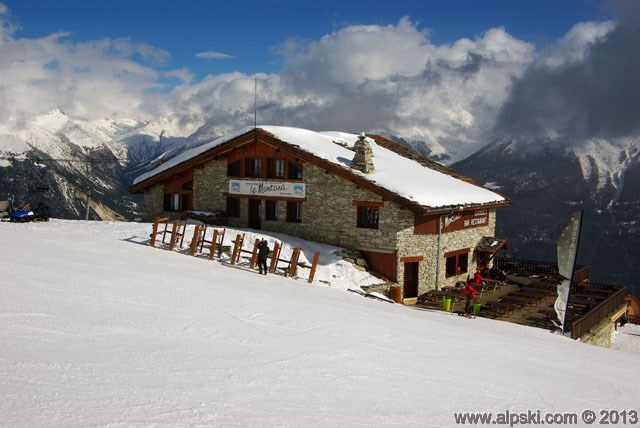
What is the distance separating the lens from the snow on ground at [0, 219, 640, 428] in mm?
6699

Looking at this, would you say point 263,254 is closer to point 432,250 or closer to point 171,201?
point 432,250

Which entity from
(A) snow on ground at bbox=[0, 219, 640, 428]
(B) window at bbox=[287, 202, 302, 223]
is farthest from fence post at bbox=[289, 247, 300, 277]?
(B) window at bbox=[287, 202, 302, 223]

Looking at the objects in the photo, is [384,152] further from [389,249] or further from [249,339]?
[249,339]

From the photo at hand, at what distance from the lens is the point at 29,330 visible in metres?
8.86

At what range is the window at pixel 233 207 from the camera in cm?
2793

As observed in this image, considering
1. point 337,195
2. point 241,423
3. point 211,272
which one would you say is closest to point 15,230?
point 211,272

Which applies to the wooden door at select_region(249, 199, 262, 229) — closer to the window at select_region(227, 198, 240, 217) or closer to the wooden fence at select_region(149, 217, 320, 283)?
the window at select_region(227, 198, 240, 217)

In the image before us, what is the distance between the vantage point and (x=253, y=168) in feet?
91.1

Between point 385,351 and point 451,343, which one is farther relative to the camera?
point 451,343

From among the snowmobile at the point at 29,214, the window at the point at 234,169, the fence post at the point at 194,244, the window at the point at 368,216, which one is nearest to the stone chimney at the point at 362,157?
the window at the point at 368,216

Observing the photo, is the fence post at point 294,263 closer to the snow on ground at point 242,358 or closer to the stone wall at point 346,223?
the snow on ground at point 242,358

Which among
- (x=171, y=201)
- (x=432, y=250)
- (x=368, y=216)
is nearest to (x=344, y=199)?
(x=368, y=216)

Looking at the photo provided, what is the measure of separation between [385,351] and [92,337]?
5.31 meters

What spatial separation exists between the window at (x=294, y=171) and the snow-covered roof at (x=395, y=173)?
103 cm
